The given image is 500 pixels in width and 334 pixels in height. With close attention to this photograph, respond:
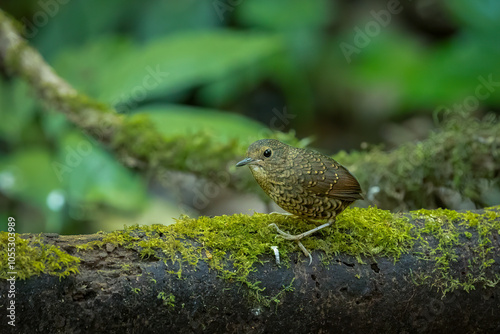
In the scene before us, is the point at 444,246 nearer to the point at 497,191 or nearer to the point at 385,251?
the point at 385,251

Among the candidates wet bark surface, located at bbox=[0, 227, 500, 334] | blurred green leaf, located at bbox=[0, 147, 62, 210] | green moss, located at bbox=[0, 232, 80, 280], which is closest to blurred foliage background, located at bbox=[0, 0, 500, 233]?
blurred green leaf, located at bbox=[0, 147, 62, 210]

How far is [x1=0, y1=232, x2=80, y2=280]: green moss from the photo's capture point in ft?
5.74

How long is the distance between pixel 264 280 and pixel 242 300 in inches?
4.7

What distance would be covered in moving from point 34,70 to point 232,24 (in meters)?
2.74

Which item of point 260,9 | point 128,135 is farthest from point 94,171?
point 260,9

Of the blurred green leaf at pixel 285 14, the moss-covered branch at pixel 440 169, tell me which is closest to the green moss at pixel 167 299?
the moss-covered branch at pixel 440 169

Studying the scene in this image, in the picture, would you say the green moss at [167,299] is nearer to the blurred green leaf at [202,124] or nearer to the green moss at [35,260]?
the green moss at [35,260]

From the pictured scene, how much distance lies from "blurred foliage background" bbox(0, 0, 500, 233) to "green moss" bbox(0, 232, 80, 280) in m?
2.04

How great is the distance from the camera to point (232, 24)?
6562 millimetres

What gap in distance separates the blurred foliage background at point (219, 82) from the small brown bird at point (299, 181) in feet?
4.62

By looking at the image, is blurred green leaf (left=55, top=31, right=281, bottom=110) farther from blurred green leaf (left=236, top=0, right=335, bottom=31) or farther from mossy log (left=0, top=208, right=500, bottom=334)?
mossy log (left=0, top=208, right=500, bottom=334)

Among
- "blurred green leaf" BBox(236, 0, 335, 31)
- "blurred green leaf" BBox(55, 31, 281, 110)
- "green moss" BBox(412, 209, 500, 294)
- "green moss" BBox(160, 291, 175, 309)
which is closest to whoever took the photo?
"green moss" BBox(160, 291, 175, 309)

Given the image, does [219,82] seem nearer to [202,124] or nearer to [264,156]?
[202,124]

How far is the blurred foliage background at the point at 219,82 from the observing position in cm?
465
